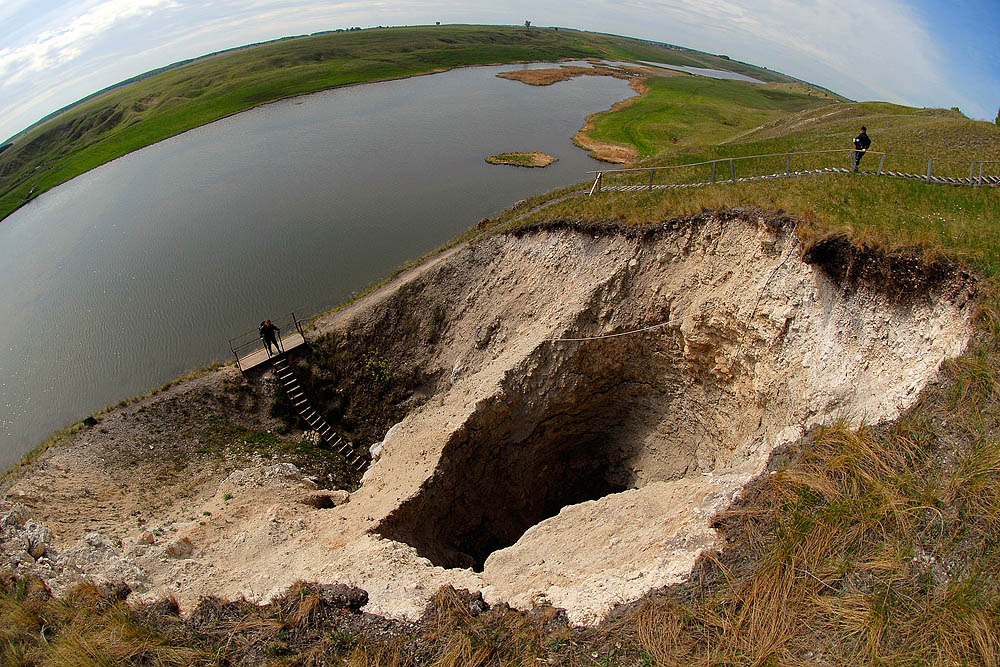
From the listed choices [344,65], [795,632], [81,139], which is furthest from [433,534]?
[344,65]

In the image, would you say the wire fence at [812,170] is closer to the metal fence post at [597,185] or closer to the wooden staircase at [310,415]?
the metal fence post at [597,185]

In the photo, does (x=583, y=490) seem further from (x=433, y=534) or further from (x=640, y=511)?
(x=640, y=511)

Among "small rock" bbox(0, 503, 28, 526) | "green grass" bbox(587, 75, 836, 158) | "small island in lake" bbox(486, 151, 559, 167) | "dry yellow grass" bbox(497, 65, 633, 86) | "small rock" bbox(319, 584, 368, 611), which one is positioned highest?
"dry yellow grass" bbox(497, 65, 633, 86)

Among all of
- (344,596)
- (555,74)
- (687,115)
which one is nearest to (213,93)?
(555,74)

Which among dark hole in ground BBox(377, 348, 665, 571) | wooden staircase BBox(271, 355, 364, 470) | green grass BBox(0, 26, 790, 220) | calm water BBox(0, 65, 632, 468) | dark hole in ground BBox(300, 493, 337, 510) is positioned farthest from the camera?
green grass BBox(0, 26, 790, 220)

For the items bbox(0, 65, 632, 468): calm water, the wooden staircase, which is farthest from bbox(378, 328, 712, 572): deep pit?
bbox(0, 65, 632, 468): calm water

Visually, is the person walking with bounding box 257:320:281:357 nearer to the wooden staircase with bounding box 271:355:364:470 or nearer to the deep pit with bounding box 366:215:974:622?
the wooden staircase with bounding box 271:355:364:470

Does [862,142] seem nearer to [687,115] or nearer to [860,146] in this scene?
[860,146]
